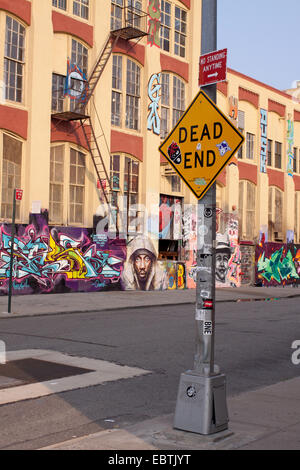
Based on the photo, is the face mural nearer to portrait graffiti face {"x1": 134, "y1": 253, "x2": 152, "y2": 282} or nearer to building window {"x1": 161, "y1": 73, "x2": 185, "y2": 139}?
portrait graffiti face {"x1": 134, "y1": 253, "x2": 152, "y2": 282}

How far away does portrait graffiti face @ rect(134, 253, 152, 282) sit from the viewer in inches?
1097

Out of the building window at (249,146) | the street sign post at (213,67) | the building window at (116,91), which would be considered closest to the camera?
the street sign post at (213,67)

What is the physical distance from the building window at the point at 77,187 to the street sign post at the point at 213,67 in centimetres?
1930

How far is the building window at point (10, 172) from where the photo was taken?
74.7ft

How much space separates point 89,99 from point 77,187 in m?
3.74

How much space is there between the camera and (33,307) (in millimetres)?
18812

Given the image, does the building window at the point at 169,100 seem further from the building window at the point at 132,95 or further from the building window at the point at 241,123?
the building window at the point at 241,123

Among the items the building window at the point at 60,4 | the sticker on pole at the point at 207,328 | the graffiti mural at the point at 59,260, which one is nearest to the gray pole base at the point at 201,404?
the sticker on pole at the point at 207,328

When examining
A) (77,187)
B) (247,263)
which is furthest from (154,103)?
(247,263)

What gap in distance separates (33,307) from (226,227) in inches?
673

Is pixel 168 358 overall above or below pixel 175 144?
below
